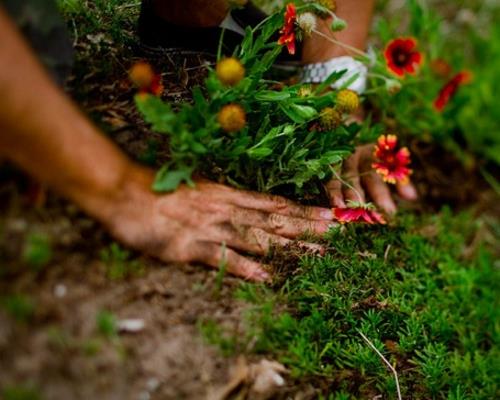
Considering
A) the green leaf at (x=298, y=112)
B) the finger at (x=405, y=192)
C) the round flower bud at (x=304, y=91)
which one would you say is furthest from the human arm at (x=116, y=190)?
the finger at (x=405, y=192)

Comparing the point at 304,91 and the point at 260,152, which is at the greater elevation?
the point at 304,91

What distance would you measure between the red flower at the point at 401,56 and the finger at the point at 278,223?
705 millimetres

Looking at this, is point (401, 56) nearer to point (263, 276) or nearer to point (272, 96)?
point (272, 96)

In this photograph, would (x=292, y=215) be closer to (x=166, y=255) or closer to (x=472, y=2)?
(x=166, y=255)

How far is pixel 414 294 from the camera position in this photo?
1.99 m

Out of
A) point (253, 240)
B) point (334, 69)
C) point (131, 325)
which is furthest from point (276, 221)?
point (334, 69)

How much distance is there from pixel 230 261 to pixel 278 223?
260 millimetres

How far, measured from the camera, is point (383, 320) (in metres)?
1.87

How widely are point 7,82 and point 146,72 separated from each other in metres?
0.55

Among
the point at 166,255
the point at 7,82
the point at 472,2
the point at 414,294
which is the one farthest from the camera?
the point at 472,2

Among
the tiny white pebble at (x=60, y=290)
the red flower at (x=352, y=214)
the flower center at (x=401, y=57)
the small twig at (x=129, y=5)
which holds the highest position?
the small twig at (x=129, y=5)

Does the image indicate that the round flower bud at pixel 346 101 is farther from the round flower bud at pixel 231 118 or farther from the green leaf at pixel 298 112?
the round flower bud at pixel 231 118

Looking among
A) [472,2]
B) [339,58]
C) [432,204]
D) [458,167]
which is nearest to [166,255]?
[339,58]

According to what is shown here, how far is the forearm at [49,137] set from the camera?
3.86ft
